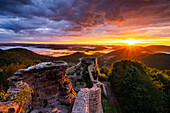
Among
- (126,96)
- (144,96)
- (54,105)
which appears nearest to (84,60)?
(126,96)

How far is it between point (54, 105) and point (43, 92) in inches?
53.7

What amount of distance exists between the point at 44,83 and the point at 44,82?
0.25 feet

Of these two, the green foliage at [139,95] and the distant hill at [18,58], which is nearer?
the green foliage at [139,95]

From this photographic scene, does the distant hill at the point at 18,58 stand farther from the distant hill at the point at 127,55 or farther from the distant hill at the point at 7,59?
the distant hill at the point at 127,55

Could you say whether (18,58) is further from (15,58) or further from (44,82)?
(44,82)

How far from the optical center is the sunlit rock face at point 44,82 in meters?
5.61

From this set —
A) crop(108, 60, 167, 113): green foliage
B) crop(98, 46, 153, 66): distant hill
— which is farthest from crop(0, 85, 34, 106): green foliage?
crop(98, 46, 153, 66): distant hill

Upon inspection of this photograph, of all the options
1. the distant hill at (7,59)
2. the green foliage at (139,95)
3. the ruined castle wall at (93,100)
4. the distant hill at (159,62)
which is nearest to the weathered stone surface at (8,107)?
the ruined castle wall at (93,100)

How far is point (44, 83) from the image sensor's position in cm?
638

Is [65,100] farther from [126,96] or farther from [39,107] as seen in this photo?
[126,96]

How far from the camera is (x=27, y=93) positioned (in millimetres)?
5328

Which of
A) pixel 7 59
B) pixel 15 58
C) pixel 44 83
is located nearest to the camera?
pixel 44 83

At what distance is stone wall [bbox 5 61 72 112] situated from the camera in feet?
17.9

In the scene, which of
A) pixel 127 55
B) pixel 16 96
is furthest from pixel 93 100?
pixel 127 55
